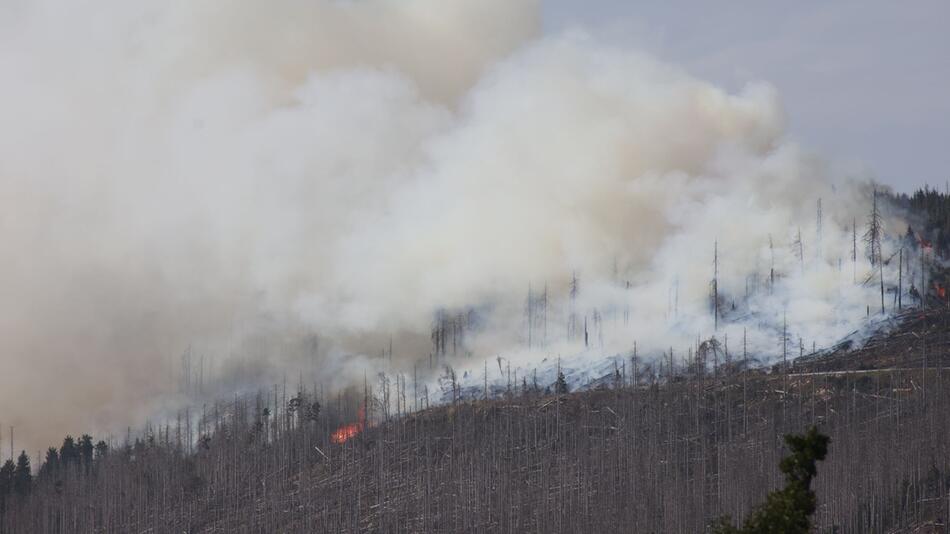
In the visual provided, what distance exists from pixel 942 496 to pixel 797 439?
393 ft

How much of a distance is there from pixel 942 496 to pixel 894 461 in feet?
29.2

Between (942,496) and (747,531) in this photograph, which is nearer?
(747,531)

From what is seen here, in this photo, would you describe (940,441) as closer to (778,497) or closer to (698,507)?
(698,507)

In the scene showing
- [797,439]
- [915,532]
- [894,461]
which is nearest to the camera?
[797,439]

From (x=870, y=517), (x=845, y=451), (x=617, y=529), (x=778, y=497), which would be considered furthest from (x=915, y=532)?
(x=778, y=497)

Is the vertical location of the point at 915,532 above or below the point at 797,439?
below

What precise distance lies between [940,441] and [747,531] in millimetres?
130692

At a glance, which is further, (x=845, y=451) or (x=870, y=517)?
(x=845, y=451)

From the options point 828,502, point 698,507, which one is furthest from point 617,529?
point 828,502

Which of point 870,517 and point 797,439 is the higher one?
point 797,439

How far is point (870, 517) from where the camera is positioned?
601ft

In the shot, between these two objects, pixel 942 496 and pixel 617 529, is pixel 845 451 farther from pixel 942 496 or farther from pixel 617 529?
pixel 617 529

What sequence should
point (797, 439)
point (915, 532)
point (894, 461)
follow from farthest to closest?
point (894, 461) < point (915, 532) < point (797, 439)

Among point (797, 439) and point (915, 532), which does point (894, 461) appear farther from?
point (797, 439)
